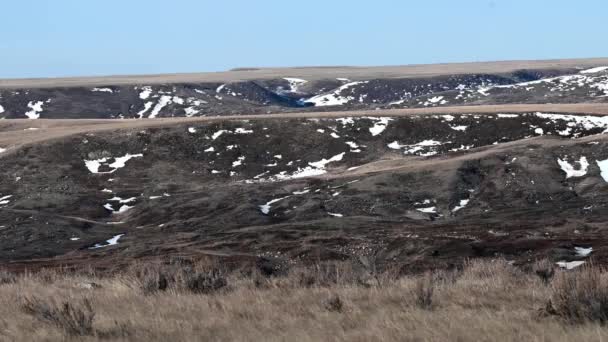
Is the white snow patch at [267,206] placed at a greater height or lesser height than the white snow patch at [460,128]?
lesser

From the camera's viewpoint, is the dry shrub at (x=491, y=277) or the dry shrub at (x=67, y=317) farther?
the dry shrub at (x=491, y=277)

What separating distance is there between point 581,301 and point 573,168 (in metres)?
84.3

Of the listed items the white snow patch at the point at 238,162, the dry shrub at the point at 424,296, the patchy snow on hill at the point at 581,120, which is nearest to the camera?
the dry shrub at the point at 424,296

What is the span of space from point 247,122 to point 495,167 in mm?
48915

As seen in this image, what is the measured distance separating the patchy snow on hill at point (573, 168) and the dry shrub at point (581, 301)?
8097 centimetres

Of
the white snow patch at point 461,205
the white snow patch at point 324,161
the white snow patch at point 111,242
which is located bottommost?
the white snow patch at point 111,242

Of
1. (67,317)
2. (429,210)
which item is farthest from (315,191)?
(67,317)

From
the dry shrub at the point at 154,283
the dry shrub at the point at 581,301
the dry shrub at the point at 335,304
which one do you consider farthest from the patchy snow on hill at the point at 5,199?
the dry shrub at the point at 581,301

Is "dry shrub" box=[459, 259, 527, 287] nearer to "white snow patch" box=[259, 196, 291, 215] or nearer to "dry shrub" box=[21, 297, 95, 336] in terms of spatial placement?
"dry shrub" box=[21, 297, 95, 336]

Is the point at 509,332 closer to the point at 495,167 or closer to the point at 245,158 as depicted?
the point at 495,167

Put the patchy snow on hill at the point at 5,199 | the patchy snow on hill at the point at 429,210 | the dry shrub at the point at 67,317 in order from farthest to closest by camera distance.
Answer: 1. the patchy snow on hill at the point at 5,199
2. the patchy snow on hill at the point at 429,210
3. the dry shrub at the point at 67,317

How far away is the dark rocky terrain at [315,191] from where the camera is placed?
2020 inches

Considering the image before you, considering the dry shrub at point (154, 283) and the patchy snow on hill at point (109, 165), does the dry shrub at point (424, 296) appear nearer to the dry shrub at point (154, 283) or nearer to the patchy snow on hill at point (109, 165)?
the dry shrub at point (154, 283)

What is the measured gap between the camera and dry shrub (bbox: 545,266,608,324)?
9805 millimetres
